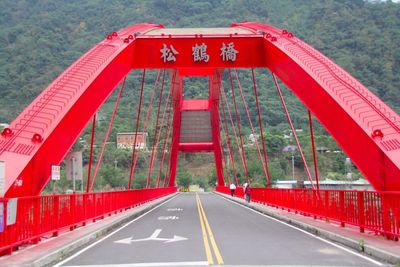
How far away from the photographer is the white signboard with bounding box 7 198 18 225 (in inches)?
381

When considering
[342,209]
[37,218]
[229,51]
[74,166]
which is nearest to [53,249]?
[37,218]

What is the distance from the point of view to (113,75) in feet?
62.1

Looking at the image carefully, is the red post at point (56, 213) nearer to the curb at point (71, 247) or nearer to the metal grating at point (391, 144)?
the curb at point (71, 247)

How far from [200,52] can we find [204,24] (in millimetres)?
88723

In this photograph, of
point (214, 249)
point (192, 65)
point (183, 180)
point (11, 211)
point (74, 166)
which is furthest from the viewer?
point (183, 180)

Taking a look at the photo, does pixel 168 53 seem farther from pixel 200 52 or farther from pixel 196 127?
pixel 196 127

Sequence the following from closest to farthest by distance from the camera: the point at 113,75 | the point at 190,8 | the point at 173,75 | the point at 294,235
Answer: the point at 294,235, the point at 113,75, the point at 173,75, the point at 190,8

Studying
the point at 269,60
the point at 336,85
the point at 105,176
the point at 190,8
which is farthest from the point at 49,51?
the point at 336,85

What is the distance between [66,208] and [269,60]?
10460 mm

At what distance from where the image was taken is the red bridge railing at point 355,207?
1112 centimetres

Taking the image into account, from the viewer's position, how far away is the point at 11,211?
386 inches

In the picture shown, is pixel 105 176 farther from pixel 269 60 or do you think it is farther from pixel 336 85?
pixel 336 85

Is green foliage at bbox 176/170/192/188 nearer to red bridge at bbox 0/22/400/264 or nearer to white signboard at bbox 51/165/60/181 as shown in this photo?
red bridge at bbox 0/22/400/264

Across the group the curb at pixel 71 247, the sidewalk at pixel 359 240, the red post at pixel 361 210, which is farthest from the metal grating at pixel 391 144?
the curb at pixel 71 247
